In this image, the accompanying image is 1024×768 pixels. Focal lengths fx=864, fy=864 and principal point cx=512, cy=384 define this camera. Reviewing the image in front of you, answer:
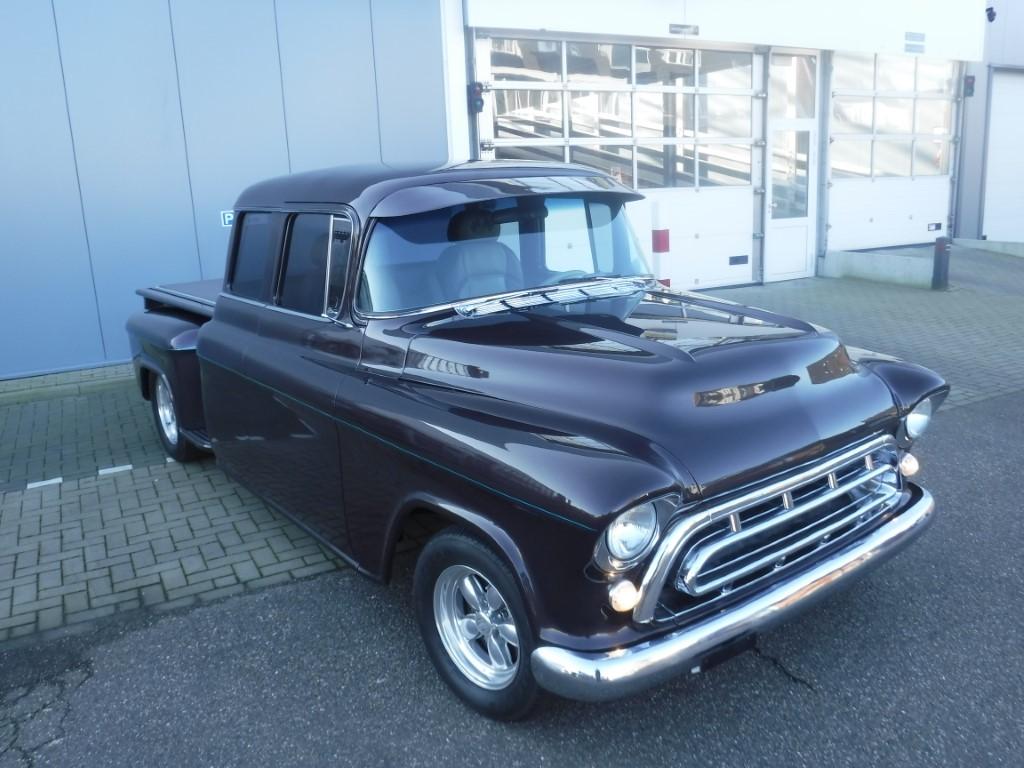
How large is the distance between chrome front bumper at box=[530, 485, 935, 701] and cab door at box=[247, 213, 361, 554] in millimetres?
1359

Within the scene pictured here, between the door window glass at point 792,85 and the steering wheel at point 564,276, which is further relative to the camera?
the door window glass at point 792,85

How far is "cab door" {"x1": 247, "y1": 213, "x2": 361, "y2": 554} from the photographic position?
3.58 metres

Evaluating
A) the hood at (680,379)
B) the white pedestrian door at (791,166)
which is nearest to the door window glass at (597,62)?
the white pedestrian door at (791,166)

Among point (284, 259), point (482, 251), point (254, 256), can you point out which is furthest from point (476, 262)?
point (254, 256)

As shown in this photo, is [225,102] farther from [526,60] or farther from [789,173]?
[789,173]

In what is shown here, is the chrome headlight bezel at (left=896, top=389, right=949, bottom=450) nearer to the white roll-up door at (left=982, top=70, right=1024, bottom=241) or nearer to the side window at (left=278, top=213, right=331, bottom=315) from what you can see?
the side window at (left=278, top=213, right=331, bottom=315)

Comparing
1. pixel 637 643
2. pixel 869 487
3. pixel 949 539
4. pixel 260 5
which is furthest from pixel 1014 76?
pixel 637 643

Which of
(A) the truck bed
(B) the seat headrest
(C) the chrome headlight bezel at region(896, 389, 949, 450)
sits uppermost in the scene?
(B) the seat headrest

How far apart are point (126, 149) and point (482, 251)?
649cm

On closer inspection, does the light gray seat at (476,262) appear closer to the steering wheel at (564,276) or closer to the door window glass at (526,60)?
the steering wheel at (564,276)

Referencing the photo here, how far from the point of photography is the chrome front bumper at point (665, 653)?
2.42m

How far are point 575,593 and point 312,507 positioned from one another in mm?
1691

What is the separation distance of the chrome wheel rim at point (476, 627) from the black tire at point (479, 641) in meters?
0.02

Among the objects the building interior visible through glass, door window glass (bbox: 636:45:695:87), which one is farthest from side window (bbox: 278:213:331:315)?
door window glass (bbox: 636:45:695:87)
